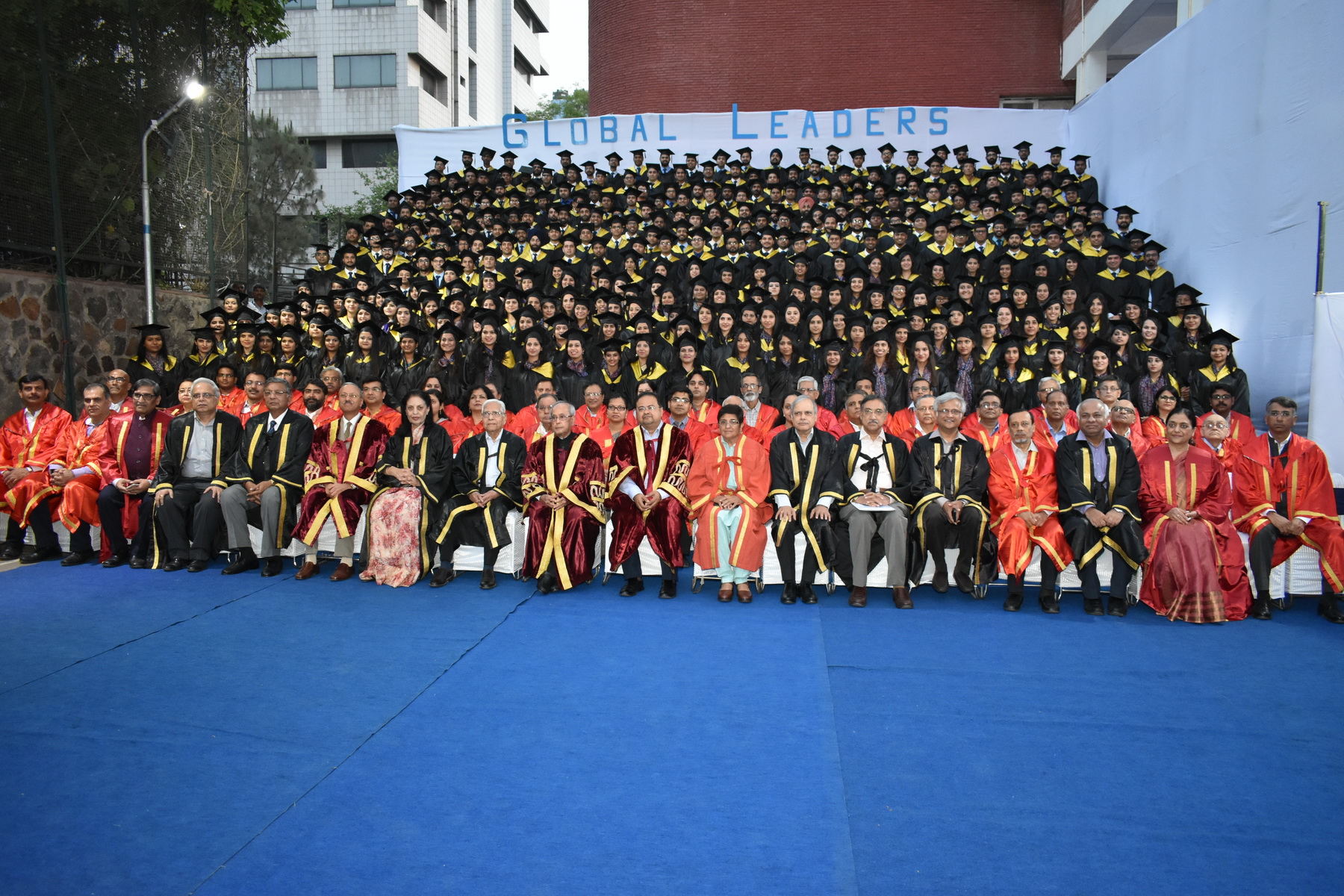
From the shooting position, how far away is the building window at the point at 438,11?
32.0 m

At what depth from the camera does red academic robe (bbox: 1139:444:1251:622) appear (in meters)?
5.21

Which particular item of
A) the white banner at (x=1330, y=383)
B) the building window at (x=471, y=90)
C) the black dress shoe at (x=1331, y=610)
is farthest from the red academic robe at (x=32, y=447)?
the building window at (x=471, y=90)

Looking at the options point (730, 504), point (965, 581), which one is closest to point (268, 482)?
point (730, 504)

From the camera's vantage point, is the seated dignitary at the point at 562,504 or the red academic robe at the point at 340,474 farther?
the red academic robe at the point at 340,474

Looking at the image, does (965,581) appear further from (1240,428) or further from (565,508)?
(1240,428)

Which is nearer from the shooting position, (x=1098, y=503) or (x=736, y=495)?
(x=1098, y=503)

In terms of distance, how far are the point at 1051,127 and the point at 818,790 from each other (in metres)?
15.9

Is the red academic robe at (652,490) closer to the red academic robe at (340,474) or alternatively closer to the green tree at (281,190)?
the red academic robe at (340,474)

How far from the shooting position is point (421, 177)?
17516 mm

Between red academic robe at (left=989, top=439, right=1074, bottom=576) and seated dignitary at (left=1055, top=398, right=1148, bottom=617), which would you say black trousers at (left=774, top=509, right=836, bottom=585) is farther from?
seated dignitary at (left=1055, top=398, right=1148, bottom=617)

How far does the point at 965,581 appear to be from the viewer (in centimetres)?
577

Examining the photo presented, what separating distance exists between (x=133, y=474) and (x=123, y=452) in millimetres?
192

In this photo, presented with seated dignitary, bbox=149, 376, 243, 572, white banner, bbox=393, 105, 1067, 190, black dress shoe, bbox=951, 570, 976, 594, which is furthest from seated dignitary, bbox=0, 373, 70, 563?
white banner, bbox=393, 105, 1067, 190

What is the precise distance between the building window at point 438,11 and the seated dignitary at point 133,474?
3003 centimetres
